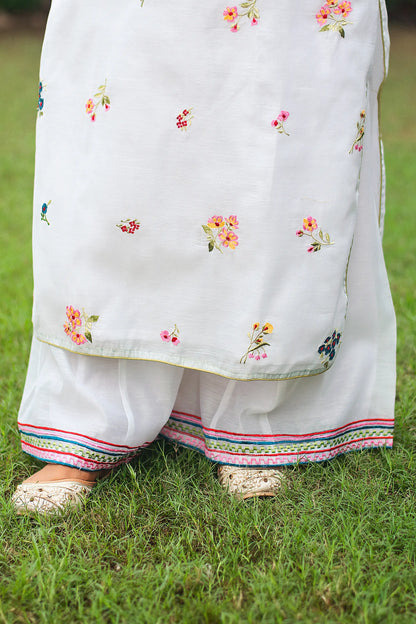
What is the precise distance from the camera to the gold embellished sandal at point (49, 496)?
59.6 inches

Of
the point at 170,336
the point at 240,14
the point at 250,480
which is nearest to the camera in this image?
the point at 240,14

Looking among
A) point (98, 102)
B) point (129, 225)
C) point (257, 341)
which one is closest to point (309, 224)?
point (257, 341)

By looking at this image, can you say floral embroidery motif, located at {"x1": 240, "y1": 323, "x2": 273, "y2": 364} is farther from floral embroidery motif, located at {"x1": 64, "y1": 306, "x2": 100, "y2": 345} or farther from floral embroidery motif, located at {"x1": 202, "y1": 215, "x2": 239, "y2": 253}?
floral embroidery motif, located at {"x1": 64, "y1": 306, "x2": 100, "y2": 345}

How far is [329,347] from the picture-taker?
153cm

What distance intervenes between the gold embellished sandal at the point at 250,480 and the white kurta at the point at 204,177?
289 mm

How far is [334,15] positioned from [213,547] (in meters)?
1.14

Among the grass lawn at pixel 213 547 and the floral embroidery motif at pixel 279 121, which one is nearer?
the grass lawn at pixel 213 547

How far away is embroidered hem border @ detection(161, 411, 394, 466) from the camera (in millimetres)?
1640

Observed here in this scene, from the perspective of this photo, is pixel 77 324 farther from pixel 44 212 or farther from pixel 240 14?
pixel 240 14

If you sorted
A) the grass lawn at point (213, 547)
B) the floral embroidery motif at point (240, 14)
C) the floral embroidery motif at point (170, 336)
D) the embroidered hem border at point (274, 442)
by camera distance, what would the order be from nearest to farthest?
1. the grass lawn at point (213, 547)
2. the floral embroidery motif at point (240, 14)
3. the floral embroidery motif at point (170, 336)
4. the embroidered hem border at point (274, 442)

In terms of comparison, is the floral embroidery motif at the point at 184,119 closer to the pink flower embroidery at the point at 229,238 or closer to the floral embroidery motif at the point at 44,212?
the pink flower embroidery at the point at 229,238

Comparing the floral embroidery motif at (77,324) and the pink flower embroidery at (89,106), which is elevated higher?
the pink flower embroidery at (89,106)

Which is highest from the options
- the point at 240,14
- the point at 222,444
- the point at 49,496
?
the point at 240,14

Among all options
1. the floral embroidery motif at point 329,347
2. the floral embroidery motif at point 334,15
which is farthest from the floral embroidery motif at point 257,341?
the floral embroidery motif at point 334,15
